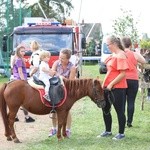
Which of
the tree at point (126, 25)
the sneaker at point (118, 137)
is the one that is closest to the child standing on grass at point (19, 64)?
the sneaker at point (118, 137)

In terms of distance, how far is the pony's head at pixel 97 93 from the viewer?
8273 millimetres

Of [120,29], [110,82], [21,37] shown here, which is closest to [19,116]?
[110,82]

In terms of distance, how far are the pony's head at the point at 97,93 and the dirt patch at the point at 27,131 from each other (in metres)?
1.32

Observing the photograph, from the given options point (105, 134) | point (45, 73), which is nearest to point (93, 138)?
point (105, 134)

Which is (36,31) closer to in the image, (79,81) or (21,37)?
(21,37)

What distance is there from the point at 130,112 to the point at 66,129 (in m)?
1.75

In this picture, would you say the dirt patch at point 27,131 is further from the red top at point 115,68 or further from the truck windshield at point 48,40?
the truck windshield at point 48,40

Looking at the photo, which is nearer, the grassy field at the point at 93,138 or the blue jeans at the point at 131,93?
the grassy field at the point at 93,138

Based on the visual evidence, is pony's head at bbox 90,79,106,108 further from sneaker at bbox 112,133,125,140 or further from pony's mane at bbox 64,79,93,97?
sneaker at bbox 112,133,125,140

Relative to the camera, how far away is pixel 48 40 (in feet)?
54.0

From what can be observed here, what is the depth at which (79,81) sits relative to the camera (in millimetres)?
8359

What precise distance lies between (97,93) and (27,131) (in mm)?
2053

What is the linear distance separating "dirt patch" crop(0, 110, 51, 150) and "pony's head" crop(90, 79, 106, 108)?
4.34ft

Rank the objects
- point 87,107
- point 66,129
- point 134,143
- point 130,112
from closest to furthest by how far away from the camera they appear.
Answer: point 134,143, point 66,129, point 130,112, point 87,107
